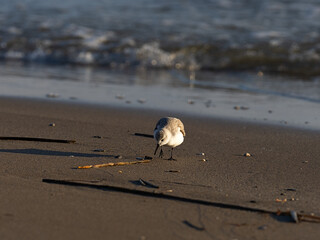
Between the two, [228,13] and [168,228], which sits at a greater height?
[228,13]

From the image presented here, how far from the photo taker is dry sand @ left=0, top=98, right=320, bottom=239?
9.96ft

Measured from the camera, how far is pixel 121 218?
3156mm

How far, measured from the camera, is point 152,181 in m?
3.95

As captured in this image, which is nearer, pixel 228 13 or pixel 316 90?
pixel 316 90

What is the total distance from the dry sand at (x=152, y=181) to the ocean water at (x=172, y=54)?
4.68 feet

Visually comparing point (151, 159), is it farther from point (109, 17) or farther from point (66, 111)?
point (109, 17)

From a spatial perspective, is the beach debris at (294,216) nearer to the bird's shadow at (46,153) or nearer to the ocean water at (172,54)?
the bird's shadow at (46,153)

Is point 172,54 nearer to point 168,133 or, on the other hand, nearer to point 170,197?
point 168,133

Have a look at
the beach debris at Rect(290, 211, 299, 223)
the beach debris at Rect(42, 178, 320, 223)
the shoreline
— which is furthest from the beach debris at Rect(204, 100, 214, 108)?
the beach debris at Rect(290, 211, 299, 223)

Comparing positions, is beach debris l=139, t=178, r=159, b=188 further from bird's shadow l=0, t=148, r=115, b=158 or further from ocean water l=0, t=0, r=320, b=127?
ocean water l=0, t=0, r=320, b=127

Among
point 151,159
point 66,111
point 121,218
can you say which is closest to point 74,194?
point 121,218

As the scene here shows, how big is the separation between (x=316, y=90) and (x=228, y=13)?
8650 millimetres

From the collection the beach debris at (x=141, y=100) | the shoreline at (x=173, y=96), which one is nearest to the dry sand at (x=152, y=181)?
the shoreline at (x=173, y=96)

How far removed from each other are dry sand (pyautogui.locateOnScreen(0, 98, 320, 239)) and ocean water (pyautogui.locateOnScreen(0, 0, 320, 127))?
1428 mm
